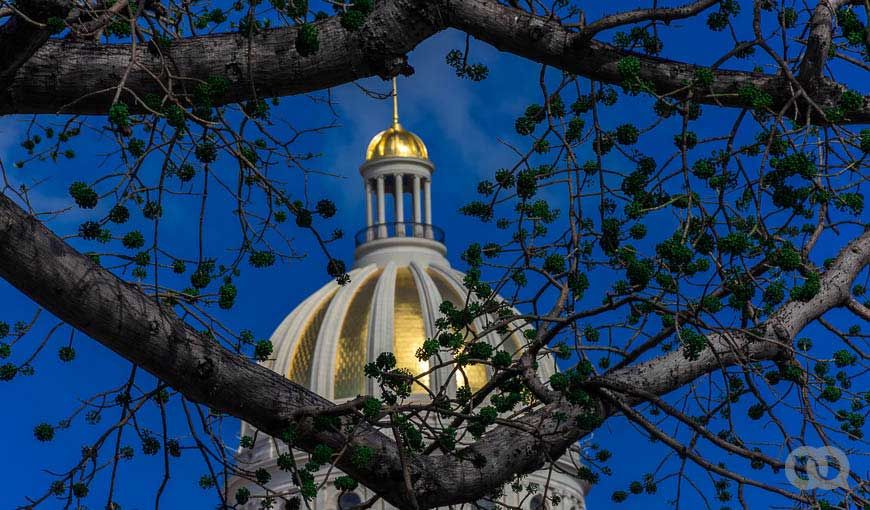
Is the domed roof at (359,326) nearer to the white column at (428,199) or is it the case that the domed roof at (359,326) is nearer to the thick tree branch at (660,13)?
the white column at (428,199)

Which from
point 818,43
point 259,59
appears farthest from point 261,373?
point 818,43

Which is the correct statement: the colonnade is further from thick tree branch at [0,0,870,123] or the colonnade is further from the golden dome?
thick tree branch at [0,0,870,123]

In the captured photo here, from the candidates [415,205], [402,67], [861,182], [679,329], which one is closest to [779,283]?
[679,329]

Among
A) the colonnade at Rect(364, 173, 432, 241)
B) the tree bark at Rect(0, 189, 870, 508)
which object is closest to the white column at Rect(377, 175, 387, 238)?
the colonnade at Rect(364, 173, 432, 241)

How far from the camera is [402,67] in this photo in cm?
679

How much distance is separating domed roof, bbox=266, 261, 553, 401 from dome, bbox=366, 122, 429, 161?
5.01 meters

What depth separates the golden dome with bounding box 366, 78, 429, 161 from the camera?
57.8 m

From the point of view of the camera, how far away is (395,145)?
58.0 meters

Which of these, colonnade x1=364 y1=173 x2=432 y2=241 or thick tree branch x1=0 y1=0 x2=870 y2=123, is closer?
thick tree branch x1=0 y1=0 x2=870 y2=123

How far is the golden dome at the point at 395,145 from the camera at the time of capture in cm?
5784

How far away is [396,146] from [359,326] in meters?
8.76

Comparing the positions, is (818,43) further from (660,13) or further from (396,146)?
(396,146)

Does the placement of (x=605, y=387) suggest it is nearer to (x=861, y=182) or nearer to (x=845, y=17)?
(x=861, y=182)

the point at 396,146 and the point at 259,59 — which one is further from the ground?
the point at 396,146
